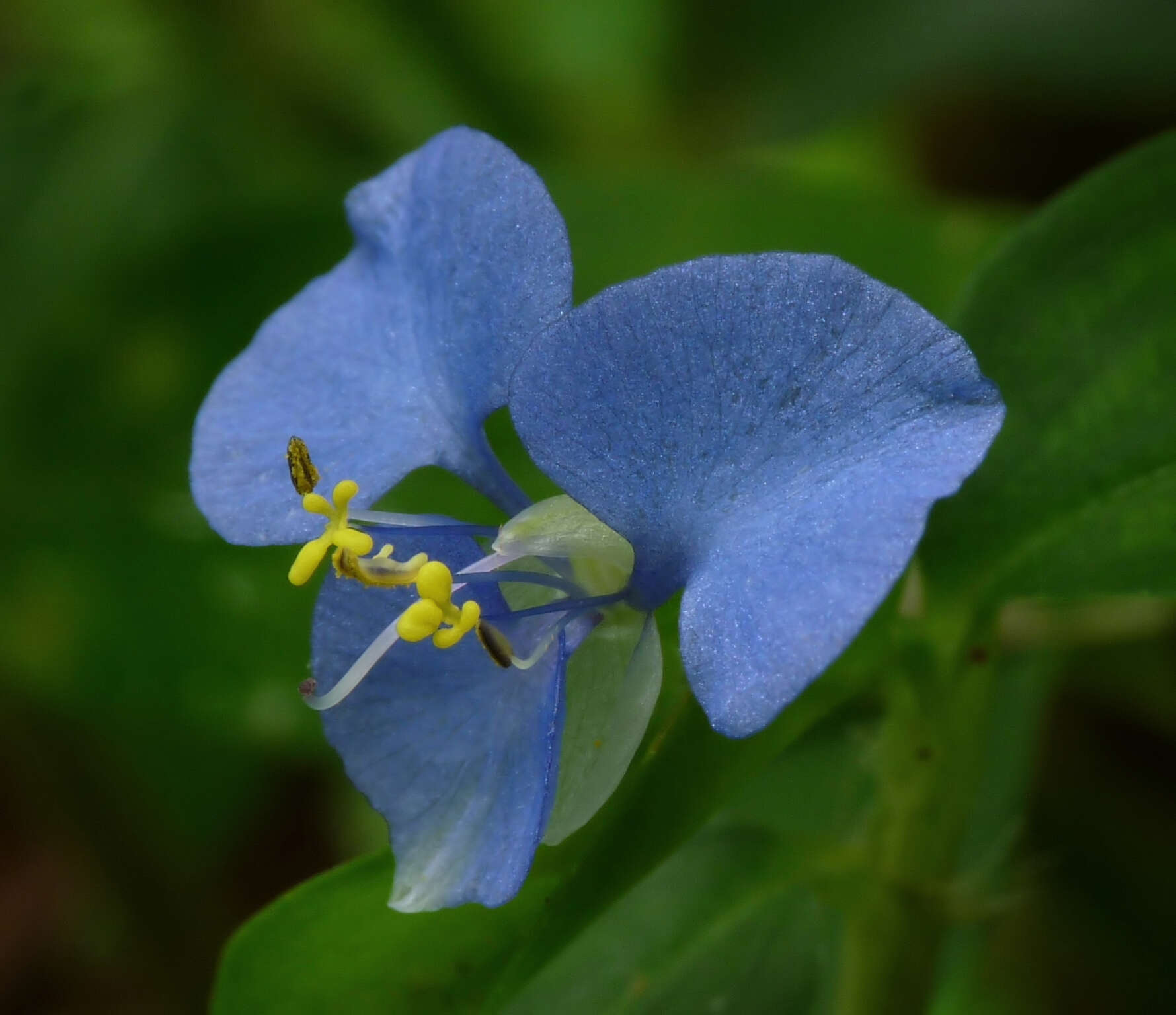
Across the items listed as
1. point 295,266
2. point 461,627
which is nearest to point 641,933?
point 461,627

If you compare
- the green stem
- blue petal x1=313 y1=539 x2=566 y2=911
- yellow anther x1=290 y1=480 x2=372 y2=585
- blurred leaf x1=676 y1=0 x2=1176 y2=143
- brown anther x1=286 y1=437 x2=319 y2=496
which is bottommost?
the green stem

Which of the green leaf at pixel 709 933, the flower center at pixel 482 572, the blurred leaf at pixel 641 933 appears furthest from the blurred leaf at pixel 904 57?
the flower center at pixel 482 572

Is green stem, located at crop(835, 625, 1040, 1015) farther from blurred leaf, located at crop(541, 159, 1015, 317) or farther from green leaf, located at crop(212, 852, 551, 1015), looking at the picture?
blurred leaf, located at crop(541, 159, 1015, 317)

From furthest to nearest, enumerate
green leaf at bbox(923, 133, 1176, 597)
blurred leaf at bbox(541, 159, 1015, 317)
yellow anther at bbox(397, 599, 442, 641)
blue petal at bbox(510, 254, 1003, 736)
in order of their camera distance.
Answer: blurred leaf at bbox(541, 159, 1015, 317), green leaf at bbox(923, 133, 1176, 597), yellow anther at bbox(397, 599, 442, 641), blue petal at bbox(510, 254, 1003, 736)

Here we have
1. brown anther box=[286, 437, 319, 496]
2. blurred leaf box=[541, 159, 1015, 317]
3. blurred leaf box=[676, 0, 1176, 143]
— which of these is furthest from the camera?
blurred leaf box=[676, 0, 1176, 143]

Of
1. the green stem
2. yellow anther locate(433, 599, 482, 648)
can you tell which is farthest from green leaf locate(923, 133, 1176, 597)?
yellow anther locate(433, 599, 482, 648)

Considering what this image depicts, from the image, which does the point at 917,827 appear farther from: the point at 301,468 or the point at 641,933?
the point at 301,468

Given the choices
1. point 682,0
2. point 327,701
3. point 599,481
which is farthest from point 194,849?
point 682,0
